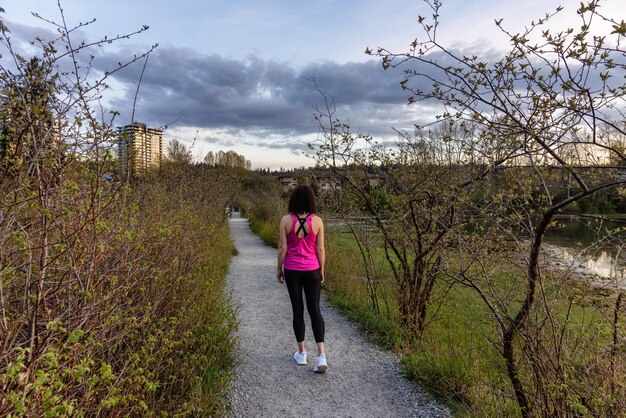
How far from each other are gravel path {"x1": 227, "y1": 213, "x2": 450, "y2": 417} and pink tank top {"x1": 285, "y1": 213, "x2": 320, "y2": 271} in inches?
46.3

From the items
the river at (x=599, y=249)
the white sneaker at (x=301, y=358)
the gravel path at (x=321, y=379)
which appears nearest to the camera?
the river at (x=599, y=249)

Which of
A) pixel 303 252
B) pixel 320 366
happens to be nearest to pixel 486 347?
pixel 320 366

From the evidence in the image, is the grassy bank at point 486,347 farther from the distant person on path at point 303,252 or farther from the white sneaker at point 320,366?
the distant person on path at point 303,252

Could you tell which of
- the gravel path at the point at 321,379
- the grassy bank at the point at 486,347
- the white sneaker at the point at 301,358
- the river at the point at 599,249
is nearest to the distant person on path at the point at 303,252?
the white sneaker at the point at 301,358

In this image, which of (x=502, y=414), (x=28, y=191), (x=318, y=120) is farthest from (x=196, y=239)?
(x=502, y=414)

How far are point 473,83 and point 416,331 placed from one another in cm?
330

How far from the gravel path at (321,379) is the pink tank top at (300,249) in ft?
3.86

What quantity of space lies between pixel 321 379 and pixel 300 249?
1374 millimetres

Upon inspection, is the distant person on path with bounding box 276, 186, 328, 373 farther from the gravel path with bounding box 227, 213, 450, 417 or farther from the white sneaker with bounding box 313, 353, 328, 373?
the gravel path with bounding box 227, 213, 450, 417

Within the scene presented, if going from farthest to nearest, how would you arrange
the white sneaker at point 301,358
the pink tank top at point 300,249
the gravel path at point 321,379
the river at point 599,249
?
the white sneaker at point 301,358, the pink tank top at point 300,249, the gravel path at point 321,379, the river at point 599,249

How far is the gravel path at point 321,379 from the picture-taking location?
3.44 metres

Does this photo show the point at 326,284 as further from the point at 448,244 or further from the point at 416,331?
A: the point at 448,244

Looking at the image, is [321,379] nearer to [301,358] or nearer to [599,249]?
[301,358]

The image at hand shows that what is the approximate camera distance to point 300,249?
4027 mm
